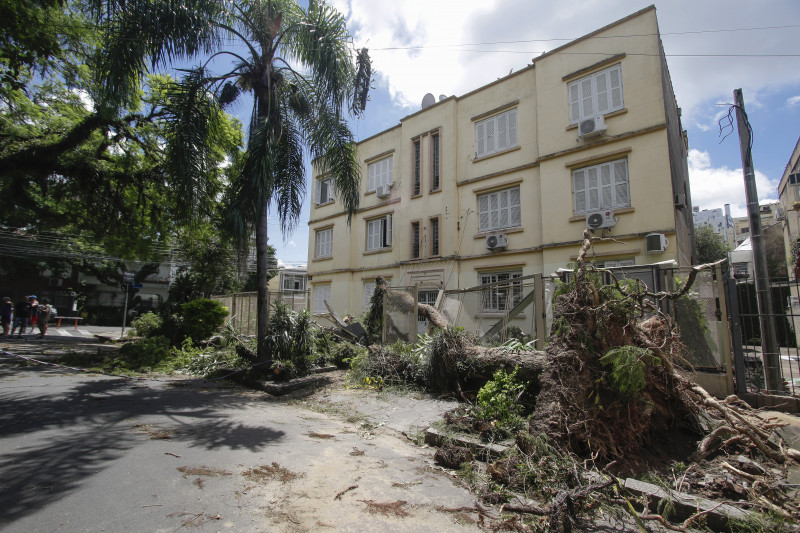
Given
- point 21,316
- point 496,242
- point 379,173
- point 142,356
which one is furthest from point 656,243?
point 21,316

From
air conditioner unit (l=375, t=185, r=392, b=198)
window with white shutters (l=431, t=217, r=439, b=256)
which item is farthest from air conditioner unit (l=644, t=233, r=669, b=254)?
air conditioner unit (l=375, t=185, r=392, b=198)

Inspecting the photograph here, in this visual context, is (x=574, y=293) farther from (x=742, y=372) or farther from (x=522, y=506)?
(x=742, y=372)

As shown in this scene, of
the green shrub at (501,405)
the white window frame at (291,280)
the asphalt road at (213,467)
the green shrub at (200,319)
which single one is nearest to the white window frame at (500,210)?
the asphalt road at (213,467)

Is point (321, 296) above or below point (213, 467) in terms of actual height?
above

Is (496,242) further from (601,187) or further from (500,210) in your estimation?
(601,187)

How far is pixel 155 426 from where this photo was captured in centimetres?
489

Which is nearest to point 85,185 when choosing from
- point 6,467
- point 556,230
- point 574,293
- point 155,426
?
point 155,426

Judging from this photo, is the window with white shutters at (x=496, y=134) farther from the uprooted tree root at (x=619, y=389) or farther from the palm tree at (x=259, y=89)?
the uprooted tree root at (x=619, y=389)

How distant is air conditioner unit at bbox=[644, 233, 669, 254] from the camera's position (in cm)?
1041

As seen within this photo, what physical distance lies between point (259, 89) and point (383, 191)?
9124mm

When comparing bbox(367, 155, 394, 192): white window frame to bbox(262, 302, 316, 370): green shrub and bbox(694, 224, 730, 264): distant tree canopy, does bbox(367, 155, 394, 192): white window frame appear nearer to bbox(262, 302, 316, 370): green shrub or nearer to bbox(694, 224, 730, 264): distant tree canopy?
bbox(262, 302, 316, 370): green shrub

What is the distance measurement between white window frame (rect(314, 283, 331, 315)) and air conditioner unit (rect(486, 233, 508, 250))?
9.50m

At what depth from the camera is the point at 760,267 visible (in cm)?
647

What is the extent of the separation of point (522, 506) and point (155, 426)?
4502mm
